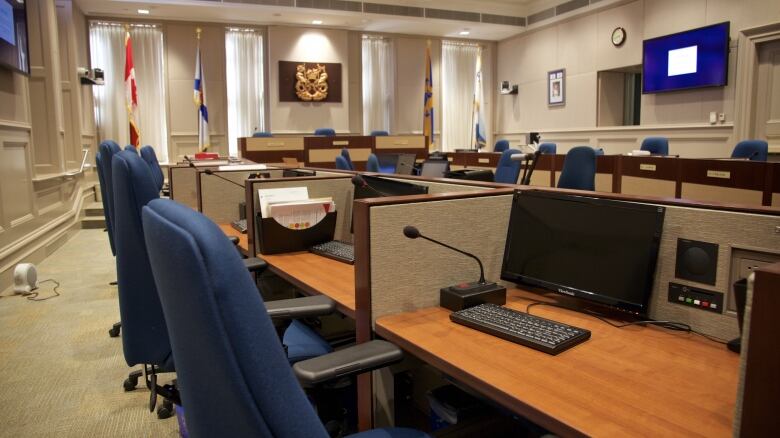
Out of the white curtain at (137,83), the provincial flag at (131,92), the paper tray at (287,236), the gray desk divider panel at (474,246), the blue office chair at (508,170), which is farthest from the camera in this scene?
the white curtain at (137,83)

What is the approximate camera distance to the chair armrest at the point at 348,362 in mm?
1157

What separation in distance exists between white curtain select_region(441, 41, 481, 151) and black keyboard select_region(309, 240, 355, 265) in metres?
9.12

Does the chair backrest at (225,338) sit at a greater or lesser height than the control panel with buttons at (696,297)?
greater

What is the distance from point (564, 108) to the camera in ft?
31.8

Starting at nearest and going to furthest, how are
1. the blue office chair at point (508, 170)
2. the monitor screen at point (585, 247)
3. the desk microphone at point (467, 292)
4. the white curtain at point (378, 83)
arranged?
the monitor screen at point (585, 247), the desk microphone at point (467, 292), the blue office chair at point (508, 170), the white curtain at point (378, 83)

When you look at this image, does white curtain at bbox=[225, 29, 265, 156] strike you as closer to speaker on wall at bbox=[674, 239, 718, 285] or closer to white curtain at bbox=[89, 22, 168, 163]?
white curtain at bbox=[89, 22, 168, 163]

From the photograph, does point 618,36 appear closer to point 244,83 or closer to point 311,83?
point 311,83

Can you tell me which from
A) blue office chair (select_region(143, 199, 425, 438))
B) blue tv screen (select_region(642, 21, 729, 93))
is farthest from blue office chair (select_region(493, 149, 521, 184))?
blue office chair (select_region(143, 199, 425, 438))

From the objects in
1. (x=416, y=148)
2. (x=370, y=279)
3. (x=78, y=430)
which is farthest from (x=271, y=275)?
(x=416, y=148)

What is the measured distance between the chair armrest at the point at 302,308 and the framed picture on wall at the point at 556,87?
8935 mm

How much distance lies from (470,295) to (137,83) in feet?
30.1

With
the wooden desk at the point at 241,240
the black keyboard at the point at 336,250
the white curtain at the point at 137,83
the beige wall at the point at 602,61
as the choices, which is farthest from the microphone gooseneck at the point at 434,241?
the white curtain at the point at 137,83

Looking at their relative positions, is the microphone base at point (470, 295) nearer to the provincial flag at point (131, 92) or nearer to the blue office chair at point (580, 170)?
the blue office chair at point (580, 170)

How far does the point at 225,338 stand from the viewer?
0.51 meters
